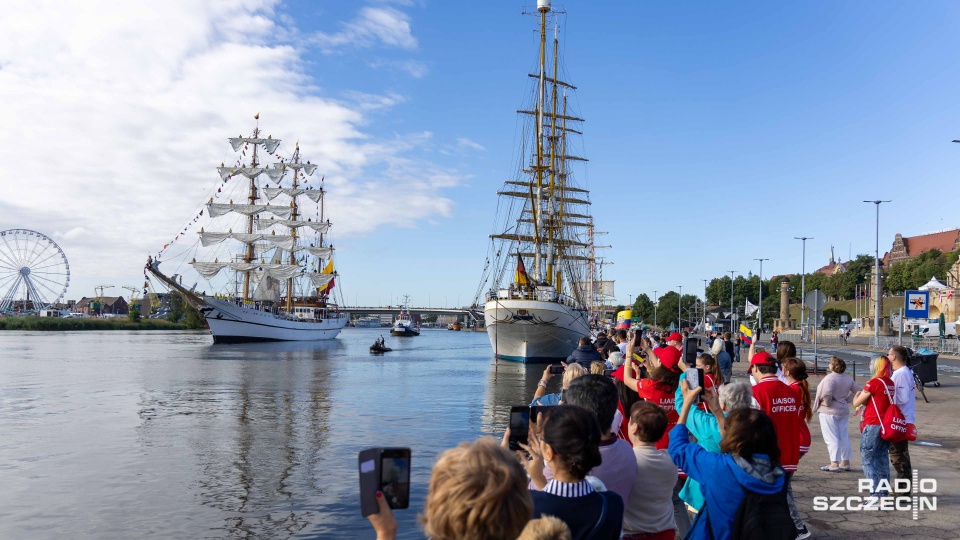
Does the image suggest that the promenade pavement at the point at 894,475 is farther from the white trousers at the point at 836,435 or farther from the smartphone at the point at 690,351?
the smartphone at the point at 690,351

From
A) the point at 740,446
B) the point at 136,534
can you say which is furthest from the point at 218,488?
the point at 740,446

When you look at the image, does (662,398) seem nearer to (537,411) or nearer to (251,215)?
(537,411)

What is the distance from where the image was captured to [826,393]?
991 centimetres

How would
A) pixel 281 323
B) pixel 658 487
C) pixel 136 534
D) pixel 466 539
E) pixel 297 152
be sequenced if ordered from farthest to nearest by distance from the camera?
pixel 297 152 < pixel 281 323 < pixel 136 534 < pixel 658 487 < pixel 466 539

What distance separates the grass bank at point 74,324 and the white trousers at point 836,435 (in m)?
127

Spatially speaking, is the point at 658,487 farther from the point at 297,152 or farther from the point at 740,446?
the point at 297,152

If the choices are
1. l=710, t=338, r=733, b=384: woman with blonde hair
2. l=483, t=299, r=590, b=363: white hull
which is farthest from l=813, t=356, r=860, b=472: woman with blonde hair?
l=483, t=299, r=590, b=363: white hull

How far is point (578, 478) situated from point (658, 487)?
1.30 metres

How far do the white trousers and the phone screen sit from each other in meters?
8.65

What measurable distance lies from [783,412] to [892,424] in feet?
8.24

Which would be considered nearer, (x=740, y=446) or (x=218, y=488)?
(x=740, y=446)

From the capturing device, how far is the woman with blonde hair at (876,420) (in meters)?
8.34

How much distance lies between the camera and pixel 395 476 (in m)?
2.69

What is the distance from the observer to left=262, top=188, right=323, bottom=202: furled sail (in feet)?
346
